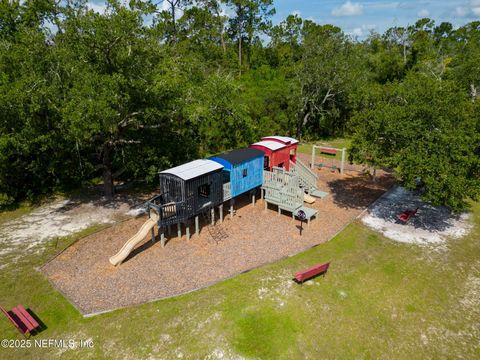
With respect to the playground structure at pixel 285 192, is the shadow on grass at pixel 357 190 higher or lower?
lower

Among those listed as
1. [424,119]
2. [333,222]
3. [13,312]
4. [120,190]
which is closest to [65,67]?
[120,190]

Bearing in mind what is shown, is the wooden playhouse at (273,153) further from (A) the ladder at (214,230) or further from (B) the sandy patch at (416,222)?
(B) the sandy patch at (416,222)

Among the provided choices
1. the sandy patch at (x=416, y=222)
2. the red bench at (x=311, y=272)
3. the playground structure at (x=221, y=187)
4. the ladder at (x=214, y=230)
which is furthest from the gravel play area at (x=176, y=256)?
the red bench at (x=311, y=272)

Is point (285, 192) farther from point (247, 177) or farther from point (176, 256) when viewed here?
point (176, 256)

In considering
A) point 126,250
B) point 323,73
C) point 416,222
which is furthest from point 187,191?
point 323,73

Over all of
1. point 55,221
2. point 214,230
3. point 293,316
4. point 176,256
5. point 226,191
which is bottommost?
point 293,316

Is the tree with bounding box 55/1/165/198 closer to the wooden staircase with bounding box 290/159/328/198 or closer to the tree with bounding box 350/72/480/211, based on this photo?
the wooden staircase with bounding box 290/159/328/198

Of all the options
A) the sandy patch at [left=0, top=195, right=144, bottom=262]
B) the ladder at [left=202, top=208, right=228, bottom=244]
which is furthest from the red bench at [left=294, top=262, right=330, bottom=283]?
the sandy patch at [left=0, top=195, right=144, bottom=262]
